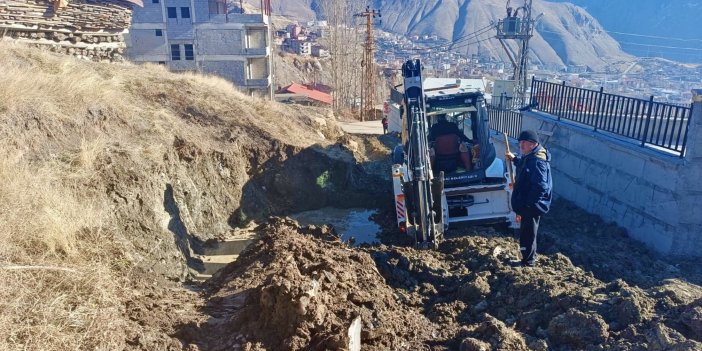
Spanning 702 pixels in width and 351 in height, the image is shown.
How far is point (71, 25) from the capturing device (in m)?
13.6

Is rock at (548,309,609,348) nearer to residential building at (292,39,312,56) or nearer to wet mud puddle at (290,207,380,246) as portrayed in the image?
wet mud puddle at (290,207,380,246)

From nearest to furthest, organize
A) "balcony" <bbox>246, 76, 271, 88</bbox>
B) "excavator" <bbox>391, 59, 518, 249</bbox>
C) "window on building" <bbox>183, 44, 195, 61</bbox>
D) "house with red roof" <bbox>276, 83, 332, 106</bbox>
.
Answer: "excavator" <bbox>391, 59, 518, 249</bbox> < "balcony" <bbox>246, 76, 271, 88</bbox> < "window on building" <bbox>183, 44, 195, 61</bbox> < "house with red roof" <bbox>276, 83, 332, 106</bbox>

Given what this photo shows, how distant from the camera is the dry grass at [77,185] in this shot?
4.35 meters

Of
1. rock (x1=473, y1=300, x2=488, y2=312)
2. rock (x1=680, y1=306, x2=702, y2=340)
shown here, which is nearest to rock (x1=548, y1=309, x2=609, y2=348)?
rock (x1=680, y1=306, x2=702, y2=340)

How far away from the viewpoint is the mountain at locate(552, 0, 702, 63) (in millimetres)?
68150

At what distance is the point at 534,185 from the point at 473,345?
9.01 ft

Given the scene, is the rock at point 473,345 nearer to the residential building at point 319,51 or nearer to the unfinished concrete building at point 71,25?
the unfinished concrete building at point 71,25

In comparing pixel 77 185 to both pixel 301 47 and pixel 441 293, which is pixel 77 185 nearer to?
pixel 441 293

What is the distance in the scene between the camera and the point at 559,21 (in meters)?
122

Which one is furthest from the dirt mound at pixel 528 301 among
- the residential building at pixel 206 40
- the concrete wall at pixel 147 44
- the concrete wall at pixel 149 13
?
the concrete wall at pixel 149 13

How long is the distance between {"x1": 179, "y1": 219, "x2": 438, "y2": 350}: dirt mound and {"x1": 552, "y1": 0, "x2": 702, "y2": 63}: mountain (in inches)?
2404

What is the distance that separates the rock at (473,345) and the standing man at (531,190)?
8.06 ft

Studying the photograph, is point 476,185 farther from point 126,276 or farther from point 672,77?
point 672,77

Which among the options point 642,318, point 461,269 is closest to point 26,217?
point 461,269
